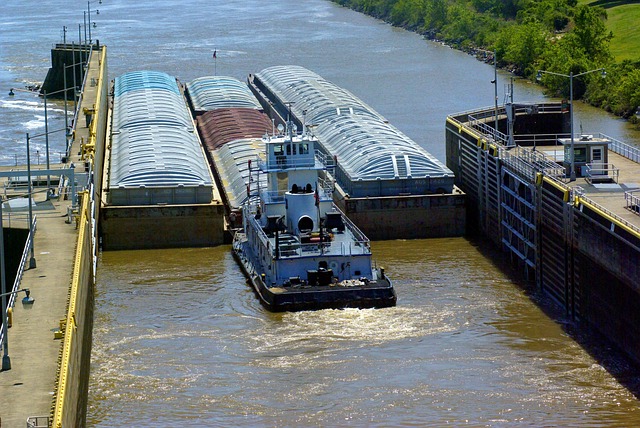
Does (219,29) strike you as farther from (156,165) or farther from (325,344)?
(325,344)

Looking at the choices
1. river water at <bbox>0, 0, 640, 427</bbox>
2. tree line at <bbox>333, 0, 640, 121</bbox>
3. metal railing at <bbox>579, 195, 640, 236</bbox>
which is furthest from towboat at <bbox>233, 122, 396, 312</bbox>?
tree line at <bbox>333, 0, 640, 121</bbox>

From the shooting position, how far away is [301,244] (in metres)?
45.0

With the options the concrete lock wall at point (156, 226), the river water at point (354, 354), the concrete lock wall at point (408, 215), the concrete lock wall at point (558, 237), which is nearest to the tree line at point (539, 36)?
the concrete lock wall at point (558, 237)

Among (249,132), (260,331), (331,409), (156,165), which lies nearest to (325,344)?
(260,331)

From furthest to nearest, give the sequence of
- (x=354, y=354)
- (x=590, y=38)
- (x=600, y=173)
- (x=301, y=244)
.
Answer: (x=590, y=38)
(x=600, y=173)
(x=301, y=244)
(x=354, y=354)

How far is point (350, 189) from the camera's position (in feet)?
174

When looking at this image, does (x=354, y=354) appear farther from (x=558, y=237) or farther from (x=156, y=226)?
(x=156, y=226)

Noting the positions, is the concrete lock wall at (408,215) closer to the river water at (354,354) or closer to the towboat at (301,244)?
the river water at (354,354)

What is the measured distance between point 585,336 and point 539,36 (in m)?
74.6

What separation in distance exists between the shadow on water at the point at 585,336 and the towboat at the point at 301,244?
492cm

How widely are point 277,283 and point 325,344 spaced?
184 inches

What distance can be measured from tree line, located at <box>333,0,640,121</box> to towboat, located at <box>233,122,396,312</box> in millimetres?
38988

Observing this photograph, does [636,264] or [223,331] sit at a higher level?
[636,264]

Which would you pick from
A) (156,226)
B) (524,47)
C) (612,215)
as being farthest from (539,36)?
(612,215)
